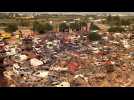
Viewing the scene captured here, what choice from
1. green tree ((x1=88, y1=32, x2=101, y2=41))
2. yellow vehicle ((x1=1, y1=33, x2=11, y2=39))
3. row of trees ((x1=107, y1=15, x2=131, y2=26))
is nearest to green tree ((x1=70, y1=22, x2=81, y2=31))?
green tree ((x1=88, y1=32, x2=101, y2=41))

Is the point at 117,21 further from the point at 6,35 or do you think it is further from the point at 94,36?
the point at 6,35

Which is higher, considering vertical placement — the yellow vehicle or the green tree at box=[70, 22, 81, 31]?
the green tree at box=[70, 22, 81, 31]

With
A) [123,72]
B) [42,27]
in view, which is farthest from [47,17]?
[123,72]

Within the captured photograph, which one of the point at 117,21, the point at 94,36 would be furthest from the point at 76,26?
the point at 117,21

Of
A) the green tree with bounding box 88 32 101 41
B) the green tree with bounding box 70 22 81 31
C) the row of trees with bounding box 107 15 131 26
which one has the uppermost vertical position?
the row of trees with bounding box 107 15 131 26

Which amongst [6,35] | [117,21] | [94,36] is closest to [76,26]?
[94,36]

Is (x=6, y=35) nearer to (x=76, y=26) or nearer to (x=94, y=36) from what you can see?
(x=76, y=26)

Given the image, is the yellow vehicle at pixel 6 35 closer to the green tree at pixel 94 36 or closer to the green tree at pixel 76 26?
the green tree at pixel 76 26

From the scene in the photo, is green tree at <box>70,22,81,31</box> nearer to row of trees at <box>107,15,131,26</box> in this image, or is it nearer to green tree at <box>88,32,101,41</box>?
green tree at <box>88,32,101,41</box>

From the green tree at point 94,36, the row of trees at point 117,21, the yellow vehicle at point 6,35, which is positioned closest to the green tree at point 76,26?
the green tree at point 94,36

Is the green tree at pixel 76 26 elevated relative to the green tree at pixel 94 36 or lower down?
elevated

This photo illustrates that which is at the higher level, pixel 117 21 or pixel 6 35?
pixel 117 21

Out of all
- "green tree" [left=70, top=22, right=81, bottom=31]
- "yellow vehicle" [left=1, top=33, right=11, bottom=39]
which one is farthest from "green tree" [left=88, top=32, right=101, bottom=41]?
"yellow vehicle" [left=1, top=33, right=11, bottom=39]
